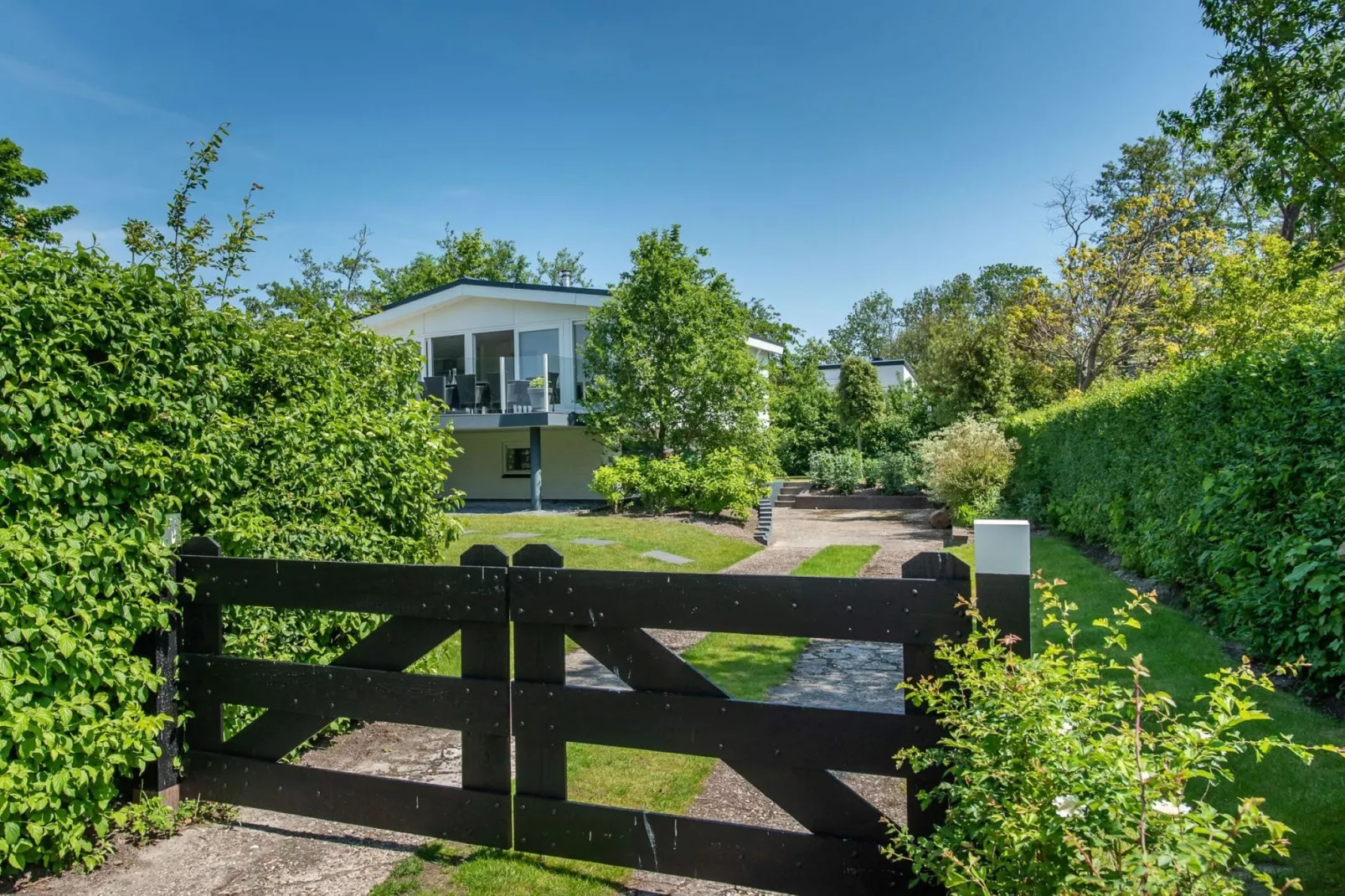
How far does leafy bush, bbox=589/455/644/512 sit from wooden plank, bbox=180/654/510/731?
13731mm

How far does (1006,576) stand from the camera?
2.32m

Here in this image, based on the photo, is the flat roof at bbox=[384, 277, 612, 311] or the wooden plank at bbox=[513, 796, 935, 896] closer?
the wooden plank at bbox=[513, 796, 935, 896]

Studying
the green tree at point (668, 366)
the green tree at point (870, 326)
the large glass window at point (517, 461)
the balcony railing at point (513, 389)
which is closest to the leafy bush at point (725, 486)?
the green tree at point (668, 366)

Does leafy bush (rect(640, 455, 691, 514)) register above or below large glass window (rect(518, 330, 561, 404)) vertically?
below

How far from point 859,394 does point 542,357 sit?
40.7ft

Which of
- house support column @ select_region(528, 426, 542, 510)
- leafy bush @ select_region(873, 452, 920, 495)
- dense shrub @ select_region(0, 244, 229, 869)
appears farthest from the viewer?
leafy bush @ select_region(873, 452, 920, 495)

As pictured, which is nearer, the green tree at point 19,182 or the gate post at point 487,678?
the gate post at point 487,678

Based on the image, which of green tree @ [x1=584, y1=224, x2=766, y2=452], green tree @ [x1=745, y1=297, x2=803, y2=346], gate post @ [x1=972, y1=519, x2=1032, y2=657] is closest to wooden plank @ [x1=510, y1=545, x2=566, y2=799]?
gate post @ [x1=972, y1=519, x2=1032, y2=657]

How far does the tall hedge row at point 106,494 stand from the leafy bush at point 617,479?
506 inches

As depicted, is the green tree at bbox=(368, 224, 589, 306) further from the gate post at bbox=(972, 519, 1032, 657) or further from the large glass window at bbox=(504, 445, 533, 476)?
the gate post at bbox=(972, 519, 1032, 657)

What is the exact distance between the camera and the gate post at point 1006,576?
2312 millimetres

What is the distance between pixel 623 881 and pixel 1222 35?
10.8m

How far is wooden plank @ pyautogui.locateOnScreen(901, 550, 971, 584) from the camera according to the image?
2.42m

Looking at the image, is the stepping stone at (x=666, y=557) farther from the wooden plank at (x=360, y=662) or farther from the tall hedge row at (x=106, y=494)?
the wooden plank at (x=360, y=662)
